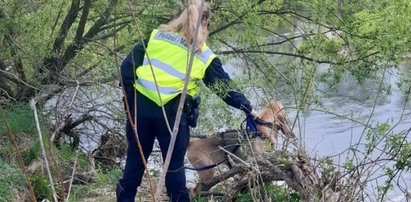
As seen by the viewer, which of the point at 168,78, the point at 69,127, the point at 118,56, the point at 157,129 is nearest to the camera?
the point at 168,78

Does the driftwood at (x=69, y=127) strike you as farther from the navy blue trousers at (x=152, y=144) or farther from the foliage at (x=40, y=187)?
the navy blue trousers at (x=152, y=144)

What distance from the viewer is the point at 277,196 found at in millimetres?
5277

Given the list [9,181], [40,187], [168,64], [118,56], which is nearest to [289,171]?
[168,64]

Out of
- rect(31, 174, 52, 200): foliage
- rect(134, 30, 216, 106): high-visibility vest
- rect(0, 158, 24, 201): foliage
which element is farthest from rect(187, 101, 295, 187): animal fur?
rect(0, 158, 24, 201): foliage

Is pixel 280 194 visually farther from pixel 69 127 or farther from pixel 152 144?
pixel 69 127

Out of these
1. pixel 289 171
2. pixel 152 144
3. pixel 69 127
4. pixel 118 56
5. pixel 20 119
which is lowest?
pixel 69 127

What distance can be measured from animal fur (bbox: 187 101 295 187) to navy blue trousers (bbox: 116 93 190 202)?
382 millimetres

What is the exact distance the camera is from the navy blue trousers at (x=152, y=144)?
4.89 metres

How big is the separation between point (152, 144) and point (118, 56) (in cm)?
205

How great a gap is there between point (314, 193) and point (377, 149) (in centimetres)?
48

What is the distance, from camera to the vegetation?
7.32m

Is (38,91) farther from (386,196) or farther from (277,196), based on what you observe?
(386,196)

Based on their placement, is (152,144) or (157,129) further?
(152,144)

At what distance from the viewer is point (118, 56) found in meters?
7.02
